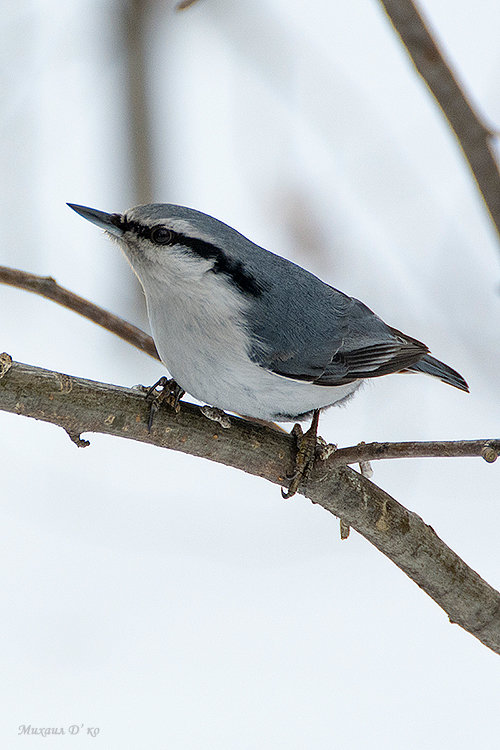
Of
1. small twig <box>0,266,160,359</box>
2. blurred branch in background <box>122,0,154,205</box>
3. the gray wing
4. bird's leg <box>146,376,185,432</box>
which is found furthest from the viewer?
blurred branch in background <box>122,0,154,205</box>

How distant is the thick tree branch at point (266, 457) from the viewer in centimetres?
135

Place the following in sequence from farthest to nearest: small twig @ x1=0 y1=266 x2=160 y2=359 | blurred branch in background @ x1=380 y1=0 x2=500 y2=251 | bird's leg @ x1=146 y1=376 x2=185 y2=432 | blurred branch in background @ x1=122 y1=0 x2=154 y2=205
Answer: blurred branch in background @ x1=122 y1=0 x2=154 y2=205 → small twig @ x1=0 y1=266 x2=160 y2=359 → bird's leg @ x1=146 y1=376 x2=185 y2=432 → blurred branch in background @ x1=380 y1=0 x2=500 y2=251

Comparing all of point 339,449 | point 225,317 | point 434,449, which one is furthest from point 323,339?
point 434,449

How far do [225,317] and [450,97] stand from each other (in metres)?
0.61

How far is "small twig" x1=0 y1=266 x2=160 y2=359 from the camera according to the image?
1.56 metres

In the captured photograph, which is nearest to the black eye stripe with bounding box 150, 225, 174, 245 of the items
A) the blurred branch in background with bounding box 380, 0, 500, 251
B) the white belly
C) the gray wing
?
the white belly

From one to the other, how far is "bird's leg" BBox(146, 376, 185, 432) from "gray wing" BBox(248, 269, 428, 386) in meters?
0.19

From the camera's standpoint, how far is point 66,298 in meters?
1.62

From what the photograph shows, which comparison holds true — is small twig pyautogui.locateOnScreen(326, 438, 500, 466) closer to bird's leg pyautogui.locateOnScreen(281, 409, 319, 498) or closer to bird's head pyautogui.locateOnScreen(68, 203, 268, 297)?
bird's leg pyautogui.locateOnScreen(281, 409, 319, 498)

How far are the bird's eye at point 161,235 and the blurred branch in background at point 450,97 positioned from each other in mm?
594

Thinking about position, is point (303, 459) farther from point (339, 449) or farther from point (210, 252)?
point (210, 252)

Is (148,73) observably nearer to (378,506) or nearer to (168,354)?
(168,354)

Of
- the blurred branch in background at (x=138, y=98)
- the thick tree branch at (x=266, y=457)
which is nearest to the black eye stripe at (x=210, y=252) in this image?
the thick tree branch at (x=266, y=457)

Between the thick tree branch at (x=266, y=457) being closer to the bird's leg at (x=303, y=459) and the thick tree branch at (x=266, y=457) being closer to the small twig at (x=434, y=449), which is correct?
the bird's leg at (x=303, y=459)
